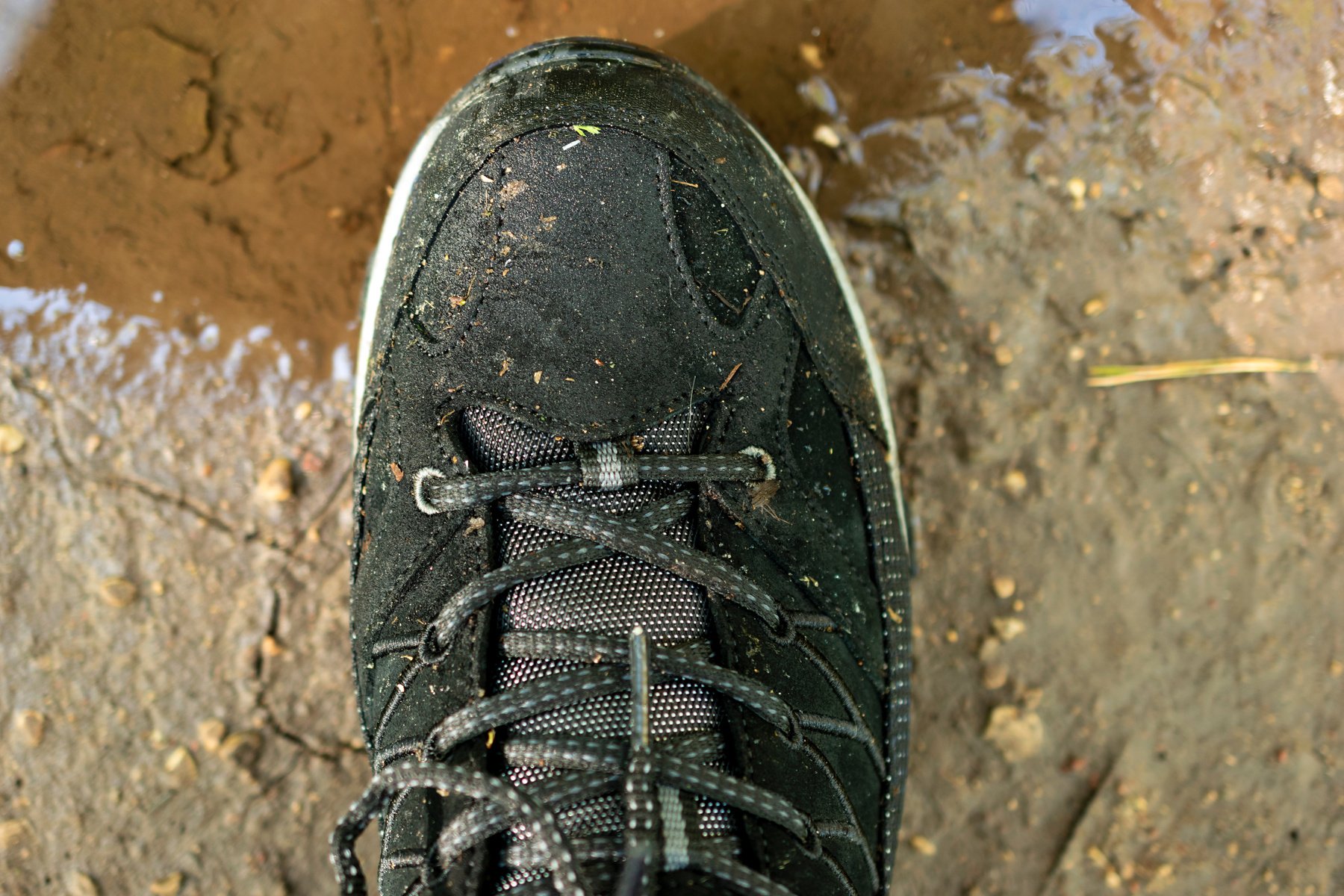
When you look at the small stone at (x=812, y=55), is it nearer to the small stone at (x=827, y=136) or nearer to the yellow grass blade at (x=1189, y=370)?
the small stone at (x=827, y=136)

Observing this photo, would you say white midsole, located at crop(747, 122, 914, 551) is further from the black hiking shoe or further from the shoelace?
the shoelace

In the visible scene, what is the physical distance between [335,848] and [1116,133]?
1896 mm

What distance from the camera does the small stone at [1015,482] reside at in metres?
1.78

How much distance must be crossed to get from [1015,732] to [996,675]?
121 millimetres

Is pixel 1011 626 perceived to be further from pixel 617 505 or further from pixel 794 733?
pixel 617 505

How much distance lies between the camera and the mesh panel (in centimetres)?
128

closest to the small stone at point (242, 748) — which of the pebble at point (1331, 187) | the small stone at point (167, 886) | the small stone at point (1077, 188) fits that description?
the small stone at point (167, 886)

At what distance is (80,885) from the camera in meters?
1.82

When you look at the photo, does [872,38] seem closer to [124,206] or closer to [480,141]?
[480,141]

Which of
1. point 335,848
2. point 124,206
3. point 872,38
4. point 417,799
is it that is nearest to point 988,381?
point 872,38

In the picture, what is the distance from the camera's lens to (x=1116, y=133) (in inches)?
Answer: 70.1

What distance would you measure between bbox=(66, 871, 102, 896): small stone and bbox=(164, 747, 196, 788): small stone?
260 millimetres

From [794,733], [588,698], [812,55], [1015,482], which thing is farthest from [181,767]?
[812,55]

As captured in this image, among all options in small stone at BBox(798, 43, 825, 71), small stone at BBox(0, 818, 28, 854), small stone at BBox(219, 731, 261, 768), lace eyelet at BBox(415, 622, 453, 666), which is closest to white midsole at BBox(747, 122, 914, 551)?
small stone at BBox(798, 43, 825, 71)
